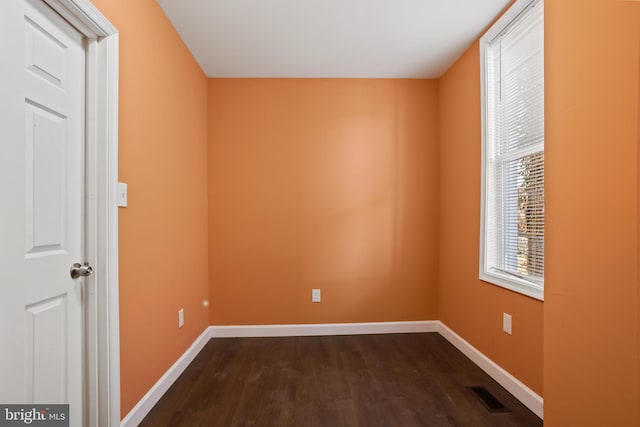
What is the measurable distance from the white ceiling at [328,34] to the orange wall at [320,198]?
241mm

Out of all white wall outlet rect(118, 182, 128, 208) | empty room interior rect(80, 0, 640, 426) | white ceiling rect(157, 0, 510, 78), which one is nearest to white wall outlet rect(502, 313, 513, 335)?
empty room interior rect(80, 0, 640, 426)

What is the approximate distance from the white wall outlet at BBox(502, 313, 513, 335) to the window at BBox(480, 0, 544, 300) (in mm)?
204

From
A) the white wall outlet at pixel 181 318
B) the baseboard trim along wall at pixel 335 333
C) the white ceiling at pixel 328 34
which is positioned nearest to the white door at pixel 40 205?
the baseboard trim along wall at pixel 335 333

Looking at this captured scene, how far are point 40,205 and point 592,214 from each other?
189 centimetres

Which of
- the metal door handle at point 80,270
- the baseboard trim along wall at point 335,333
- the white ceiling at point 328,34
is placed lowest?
the baseboard trim along wall at point 335,333

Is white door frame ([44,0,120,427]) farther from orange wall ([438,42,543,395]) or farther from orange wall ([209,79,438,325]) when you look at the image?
orange wall ([438,42,543,395])

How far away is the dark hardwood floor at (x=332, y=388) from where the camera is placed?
1.72 meters

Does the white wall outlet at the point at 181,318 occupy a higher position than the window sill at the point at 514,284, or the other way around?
the window sill at the point at 514,284

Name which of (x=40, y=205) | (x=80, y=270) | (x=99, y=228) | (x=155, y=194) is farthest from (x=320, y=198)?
(x=40, y=205)

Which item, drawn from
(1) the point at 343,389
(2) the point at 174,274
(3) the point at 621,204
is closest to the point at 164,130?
(2) the point at 174,274

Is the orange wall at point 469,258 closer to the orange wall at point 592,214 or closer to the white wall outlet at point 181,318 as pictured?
the orange wall at point 592,214

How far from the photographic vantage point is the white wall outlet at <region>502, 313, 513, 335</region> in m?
2.00

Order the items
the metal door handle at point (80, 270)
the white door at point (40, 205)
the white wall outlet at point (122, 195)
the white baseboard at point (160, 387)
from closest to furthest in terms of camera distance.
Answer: the white door at point (40, 205)
the metal door handle at point (80, 270)
the white wall outlet at point (122, 195)
the white baseboard at point (160, 387)

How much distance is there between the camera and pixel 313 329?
296 cm
